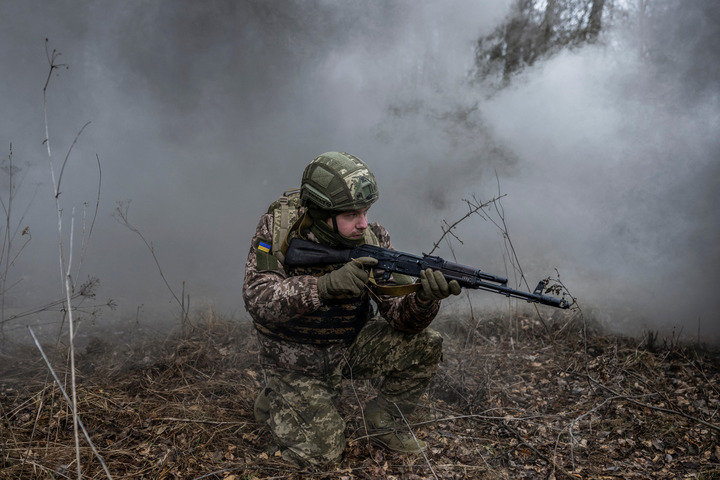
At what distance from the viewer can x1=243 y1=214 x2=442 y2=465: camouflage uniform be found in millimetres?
3248

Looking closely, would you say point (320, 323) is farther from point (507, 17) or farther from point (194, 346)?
point (507, 17)

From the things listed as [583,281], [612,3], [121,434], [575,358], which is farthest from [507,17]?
[121,434]

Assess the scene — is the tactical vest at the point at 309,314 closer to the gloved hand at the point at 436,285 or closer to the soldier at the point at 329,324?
the soldier at the point at 329,324

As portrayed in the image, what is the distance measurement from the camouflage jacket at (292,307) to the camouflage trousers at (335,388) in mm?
105

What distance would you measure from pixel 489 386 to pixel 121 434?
3142 mm

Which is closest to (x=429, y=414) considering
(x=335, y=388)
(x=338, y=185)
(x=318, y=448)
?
(x=335, y=388)

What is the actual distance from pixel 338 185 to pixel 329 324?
1.08m

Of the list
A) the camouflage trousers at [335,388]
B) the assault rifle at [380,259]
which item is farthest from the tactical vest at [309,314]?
the camouflage trousers at [335,388]

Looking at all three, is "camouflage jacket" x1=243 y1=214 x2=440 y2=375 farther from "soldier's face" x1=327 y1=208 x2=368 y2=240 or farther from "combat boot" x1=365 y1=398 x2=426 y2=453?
"combat boot" x1=365 y1=398 x2=426 y2=453

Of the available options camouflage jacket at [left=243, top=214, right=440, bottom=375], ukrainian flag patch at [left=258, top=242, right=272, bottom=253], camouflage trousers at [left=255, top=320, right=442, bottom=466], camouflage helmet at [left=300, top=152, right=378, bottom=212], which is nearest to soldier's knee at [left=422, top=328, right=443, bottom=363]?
camouflage trousers at [left=255, top=320, right=442, bottom=466]

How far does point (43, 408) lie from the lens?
3.61 meters

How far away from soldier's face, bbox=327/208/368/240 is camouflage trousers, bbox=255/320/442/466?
935mm

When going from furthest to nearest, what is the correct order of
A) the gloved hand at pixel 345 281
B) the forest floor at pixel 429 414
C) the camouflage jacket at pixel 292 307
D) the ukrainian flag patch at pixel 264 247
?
the ukrainian flag patch at pixel 264 247 < the forest floor at pixel 429 414 < the camouflage jacket at pixel 292 307 < the gloved hand at pixel 345 281

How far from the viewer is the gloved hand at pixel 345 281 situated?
118 inches
